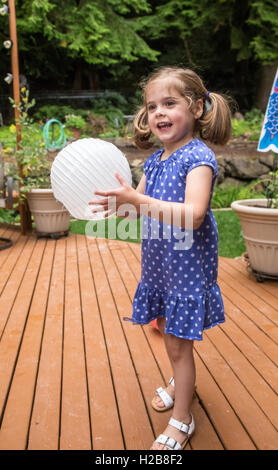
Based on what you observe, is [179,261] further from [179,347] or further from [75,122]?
[75,122]

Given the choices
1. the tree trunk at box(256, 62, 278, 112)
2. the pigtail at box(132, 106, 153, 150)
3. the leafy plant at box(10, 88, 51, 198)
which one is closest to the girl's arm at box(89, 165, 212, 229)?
the pigtail at box(132, 106, 153, 150)

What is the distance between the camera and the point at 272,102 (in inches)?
129

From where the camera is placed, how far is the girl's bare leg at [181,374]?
1472 millimetres

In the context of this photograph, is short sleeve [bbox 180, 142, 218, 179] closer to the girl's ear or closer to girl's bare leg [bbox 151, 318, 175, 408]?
the girl's ear

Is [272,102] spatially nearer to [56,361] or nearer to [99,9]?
[56,361]

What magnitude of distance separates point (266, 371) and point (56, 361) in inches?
39.2

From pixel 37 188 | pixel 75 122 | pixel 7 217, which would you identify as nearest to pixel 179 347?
pixel 37 188

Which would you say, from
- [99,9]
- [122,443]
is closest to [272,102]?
[122,443]

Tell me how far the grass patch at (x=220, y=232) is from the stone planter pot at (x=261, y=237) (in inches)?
30.4

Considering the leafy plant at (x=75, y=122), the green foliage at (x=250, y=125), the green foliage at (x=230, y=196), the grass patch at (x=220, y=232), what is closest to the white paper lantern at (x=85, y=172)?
the grass patch at (x=220, y=232)

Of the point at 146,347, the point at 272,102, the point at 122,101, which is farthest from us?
the point at 122,101

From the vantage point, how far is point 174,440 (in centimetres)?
145

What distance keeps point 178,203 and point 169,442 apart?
0.83 m
